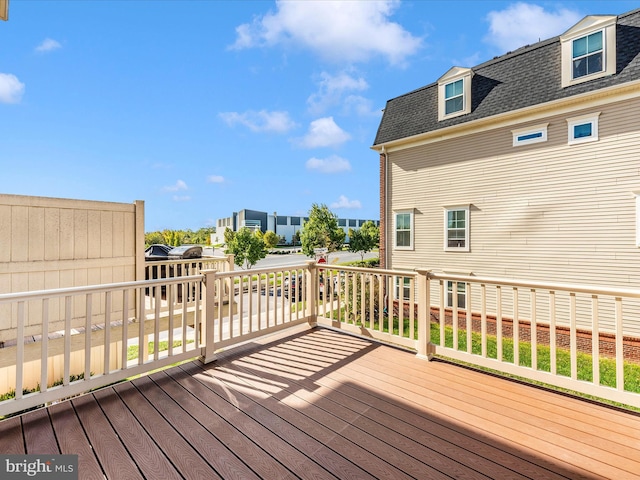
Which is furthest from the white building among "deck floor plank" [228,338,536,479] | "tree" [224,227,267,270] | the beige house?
"deck floor plank" [228,338,536,479]

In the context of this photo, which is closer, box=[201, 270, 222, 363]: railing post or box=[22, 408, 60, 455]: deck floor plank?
box=[22, 408, 60, 455]: deck floor plank

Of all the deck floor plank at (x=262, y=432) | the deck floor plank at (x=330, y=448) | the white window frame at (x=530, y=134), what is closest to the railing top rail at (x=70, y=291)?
the deck floor plank at (x=262, y=432)

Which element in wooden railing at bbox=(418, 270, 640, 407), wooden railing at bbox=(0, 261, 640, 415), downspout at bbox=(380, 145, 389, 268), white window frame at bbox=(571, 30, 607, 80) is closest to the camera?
wooden railing at bbox=(0, 261, 640, 415)

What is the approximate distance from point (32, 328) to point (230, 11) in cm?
846

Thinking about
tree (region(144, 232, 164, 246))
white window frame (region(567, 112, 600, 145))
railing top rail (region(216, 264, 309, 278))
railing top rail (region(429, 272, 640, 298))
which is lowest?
railing top rail (region(429, 272, 640, 298))

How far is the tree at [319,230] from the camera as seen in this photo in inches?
919

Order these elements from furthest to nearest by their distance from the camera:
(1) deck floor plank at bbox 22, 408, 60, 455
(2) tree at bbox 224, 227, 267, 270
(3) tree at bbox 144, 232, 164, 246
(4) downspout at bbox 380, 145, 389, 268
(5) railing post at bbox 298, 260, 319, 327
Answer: (2) tree at bbox 224, 227, 267, 270
(3) tree at bbox 144, 232, 164, 246
(4) downspout at bbox 380, 145, 389, 268
(5) railing post at bbox 298, 260, 319, 327
(1) deck floor plank at bbox 22, 408, 60, 455

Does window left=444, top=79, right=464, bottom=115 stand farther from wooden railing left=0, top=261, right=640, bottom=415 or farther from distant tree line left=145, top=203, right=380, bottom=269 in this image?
distant tree line left=145, top=203, right=380, bottom=269

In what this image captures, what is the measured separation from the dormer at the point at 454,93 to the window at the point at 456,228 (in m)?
2.79

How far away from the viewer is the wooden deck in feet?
5.41

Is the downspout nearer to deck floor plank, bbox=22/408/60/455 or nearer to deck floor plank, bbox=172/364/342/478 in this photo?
deck floor plank, bbox=172/364/342/478

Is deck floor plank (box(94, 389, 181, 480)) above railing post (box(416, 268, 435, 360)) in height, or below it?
below

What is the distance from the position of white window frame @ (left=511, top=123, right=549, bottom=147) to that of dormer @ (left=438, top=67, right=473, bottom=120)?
1480 millimetres

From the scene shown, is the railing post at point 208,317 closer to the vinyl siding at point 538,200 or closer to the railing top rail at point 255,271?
the railing top rail at point 255,271
